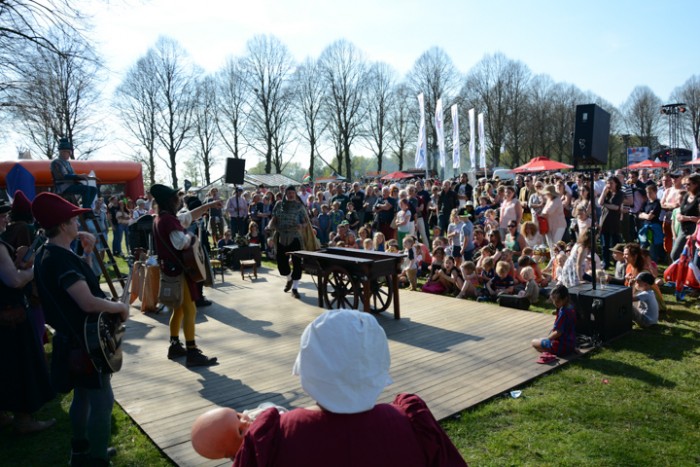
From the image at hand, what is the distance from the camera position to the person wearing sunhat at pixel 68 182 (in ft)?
25.3

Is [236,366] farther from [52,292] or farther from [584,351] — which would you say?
[584,351]

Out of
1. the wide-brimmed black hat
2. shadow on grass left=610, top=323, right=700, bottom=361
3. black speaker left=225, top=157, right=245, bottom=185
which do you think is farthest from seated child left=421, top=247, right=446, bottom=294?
the wide-brimmed black hat

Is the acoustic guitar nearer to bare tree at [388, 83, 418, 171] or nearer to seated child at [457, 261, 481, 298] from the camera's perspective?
seated child at [457, 261, 481, 298]

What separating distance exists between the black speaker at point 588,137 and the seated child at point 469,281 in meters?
2.79

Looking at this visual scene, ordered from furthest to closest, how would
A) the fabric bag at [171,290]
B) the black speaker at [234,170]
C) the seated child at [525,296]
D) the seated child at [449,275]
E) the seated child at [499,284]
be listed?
the black speaker at [234,170] → the seated child at [449,275] → the seated child at [499,284] → the seated child at [525,296] → the fabric bag at [171,290]

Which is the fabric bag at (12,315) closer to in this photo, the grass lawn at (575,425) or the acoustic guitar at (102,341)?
the grass lawn at (575,425)

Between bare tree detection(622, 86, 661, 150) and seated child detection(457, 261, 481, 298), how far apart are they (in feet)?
211

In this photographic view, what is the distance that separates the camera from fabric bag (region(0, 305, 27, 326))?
3.94 metres

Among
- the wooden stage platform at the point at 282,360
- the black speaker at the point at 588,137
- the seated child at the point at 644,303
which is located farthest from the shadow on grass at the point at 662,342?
the black speaker at the point at 588,137

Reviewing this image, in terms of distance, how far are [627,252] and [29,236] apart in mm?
7063

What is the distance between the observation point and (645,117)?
64062 millimetres

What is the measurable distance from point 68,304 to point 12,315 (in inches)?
51.3

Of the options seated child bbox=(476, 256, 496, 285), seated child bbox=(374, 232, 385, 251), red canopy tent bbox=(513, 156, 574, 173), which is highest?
red canopy tent bbox=(513, 156, 574, 173)

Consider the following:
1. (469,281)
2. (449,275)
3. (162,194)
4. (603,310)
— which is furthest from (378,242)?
(162,194)
